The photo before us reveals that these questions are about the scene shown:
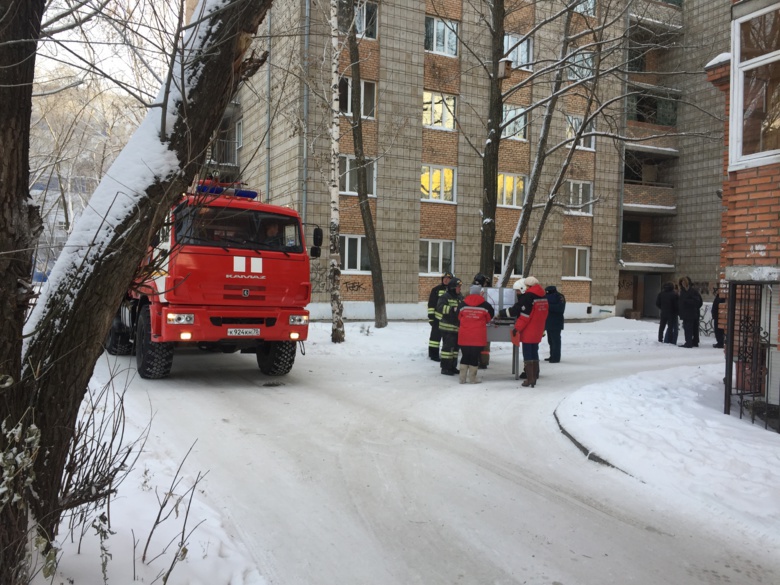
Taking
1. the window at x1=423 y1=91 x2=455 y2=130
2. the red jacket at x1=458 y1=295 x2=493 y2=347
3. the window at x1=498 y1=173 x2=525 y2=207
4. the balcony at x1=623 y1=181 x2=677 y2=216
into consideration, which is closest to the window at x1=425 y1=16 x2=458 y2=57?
the window at x1=423 y1=91 x2=455 y2=130

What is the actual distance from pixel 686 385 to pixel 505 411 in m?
3.39

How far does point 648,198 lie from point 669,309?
14.1 m

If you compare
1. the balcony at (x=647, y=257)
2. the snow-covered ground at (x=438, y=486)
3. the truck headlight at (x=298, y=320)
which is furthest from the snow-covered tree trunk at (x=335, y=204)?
the balcony at (x=647, y=257)

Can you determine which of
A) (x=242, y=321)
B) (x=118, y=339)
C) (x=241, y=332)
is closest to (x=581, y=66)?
(x=242, y=321)


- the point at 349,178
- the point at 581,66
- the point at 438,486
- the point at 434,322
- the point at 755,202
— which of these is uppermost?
the point at 581,66

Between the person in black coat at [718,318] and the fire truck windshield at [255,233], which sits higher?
the fire truck windshield at [255,233]

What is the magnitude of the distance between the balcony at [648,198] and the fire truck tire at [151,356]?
2472cm

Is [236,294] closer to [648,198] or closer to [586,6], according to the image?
[586,6]

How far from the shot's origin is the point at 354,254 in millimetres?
22578

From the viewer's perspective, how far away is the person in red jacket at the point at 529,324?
9500 mm

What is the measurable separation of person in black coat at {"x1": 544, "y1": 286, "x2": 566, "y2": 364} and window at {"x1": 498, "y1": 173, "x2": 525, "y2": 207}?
13.3 m

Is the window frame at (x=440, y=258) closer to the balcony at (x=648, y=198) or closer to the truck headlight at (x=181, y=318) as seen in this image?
the balcony at (x=648, y=198)

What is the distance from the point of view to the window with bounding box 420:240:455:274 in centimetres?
2378

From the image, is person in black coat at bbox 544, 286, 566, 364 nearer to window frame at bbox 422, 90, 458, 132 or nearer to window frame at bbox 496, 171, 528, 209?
window frame at bbox 422, 90, 458, 132
